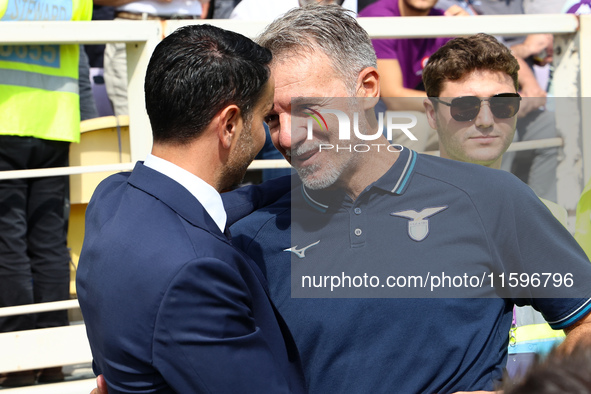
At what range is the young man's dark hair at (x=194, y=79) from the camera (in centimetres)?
144

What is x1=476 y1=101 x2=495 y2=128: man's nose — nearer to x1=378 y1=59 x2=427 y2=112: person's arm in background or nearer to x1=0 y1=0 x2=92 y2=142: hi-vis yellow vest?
x1=378 y1=59 x2=427 y2=112: person's arm in background

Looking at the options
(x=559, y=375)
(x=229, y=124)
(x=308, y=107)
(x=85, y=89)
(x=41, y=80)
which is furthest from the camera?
(x=85, y=89)

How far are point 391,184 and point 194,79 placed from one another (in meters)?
0.67

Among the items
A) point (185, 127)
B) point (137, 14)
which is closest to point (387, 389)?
point (185, 127)

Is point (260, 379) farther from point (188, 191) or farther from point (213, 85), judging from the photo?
point (213, 85)

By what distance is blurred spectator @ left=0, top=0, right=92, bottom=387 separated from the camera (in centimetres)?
287

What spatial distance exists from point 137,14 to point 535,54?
2654 millimetres

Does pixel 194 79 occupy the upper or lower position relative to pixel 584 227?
upper

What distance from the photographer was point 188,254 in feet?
4.25

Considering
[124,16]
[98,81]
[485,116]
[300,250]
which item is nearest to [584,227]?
[485,116]

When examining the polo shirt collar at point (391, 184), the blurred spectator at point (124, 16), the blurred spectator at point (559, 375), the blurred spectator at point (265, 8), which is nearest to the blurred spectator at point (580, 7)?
the blurred spectator at point (265, 8)

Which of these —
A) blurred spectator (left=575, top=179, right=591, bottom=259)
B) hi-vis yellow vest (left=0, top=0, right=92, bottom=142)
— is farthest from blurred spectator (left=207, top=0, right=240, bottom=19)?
blurred spectator (left=575, top=179, right=591, bottom=259)

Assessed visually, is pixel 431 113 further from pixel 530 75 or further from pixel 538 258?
pixel 530 75

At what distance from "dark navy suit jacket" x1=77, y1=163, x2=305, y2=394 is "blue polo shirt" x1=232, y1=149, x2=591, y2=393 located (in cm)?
31
